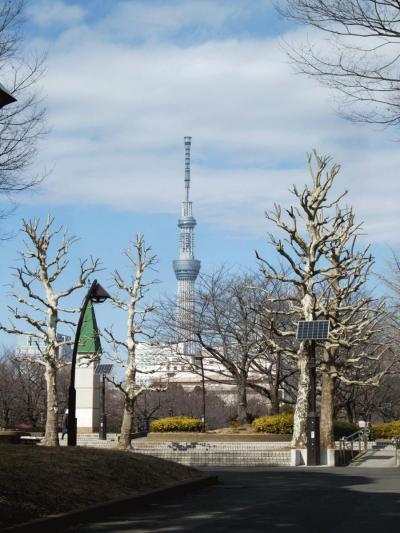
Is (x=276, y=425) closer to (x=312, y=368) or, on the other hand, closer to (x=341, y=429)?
(x=341, y=429)

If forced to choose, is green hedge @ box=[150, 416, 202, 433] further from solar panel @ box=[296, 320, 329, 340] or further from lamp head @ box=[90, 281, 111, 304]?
lamp head @ box=[90, 281, 111, 304]

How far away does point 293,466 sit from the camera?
→ 29.5 metres

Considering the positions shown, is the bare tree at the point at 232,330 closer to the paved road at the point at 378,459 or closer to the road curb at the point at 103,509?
the paved road at the point at 378,459

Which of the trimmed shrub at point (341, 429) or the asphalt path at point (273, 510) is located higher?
the trimmed shrub at point (341, 429)

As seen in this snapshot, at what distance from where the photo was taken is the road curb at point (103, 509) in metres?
10.5

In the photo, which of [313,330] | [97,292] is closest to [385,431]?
[313,330]

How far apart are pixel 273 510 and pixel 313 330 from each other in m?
16.8

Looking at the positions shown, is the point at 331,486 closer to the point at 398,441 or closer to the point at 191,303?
the point at 398,441

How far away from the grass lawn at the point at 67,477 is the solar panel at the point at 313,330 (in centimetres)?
1189

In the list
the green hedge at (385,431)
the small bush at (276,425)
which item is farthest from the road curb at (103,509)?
the green hedge at (385,431)

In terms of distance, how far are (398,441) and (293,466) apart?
21.3ft

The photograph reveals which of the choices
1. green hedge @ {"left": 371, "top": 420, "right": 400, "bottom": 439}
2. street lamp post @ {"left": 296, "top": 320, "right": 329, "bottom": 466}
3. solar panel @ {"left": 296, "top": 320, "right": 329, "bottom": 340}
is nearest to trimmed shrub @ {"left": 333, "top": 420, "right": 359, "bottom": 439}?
green hedge @ {"left": 371, "top": 420, "right": 400, "bottom": 439}

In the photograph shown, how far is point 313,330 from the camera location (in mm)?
29531

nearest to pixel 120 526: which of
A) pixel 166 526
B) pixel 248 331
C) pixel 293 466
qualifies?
pixel 166 526
